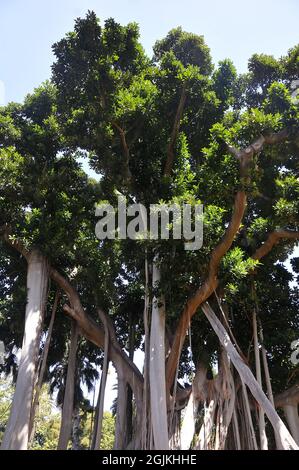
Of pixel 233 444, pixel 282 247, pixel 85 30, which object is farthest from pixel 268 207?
pixel 85 30

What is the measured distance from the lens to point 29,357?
718 cm

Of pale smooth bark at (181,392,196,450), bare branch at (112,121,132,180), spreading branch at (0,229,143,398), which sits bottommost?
pale smooth bark at (181,392,196,450)

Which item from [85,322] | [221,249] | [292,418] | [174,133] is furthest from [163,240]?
[292,418]

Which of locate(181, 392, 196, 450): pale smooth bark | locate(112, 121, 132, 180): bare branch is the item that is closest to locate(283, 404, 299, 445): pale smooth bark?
locate(181, 392, 196, 450): pale smooth bark

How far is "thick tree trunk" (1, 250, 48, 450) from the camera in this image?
20.9ft

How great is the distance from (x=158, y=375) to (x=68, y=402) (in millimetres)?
3163

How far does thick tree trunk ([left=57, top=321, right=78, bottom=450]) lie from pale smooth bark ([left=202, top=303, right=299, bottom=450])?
3628 mm

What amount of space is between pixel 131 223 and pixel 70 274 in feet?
8.16

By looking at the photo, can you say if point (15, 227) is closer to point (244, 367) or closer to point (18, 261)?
point (18, 261)

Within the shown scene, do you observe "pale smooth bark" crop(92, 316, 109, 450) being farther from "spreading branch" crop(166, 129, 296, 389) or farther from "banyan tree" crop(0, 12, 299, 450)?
"spreading branch" crop(166, 129, 296, 389)

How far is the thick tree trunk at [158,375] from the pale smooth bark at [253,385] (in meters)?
0.90

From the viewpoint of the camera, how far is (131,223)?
7.85 metres

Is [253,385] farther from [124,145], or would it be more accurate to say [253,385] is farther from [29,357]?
[124,145]

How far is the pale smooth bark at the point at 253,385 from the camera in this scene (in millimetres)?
5645
